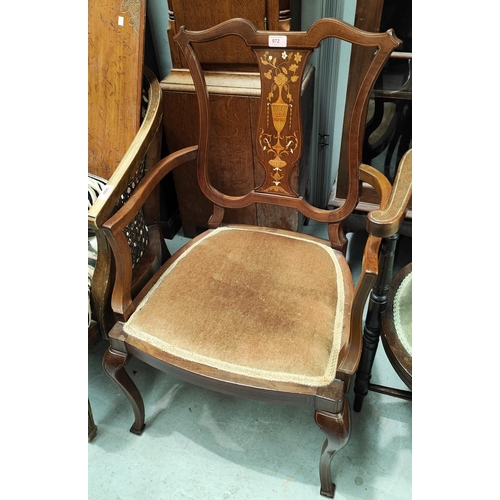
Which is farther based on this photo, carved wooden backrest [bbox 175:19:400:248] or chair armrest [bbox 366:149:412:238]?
carved wooden backrest [bbox 175:19:400:248]

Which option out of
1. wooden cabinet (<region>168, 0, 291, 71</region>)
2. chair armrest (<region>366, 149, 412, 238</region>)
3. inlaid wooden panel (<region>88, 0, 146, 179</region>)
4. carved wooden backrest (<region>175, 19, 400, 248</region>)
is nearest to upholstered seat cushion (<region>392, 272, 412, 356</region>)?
carved wooden backrest (<region>175, 19, 400, 248</region>)

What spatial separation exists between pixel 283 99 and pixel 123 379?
90 cm

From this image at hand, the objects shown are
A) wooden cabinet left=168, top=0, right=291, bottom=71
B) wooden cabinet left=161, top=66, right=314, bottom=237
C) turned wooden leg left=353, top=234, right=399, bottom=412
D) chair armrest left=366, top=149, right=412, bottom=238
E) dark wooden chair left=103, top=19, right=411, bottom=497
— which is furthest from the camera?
wooden cabinet left=161, top=66, right=314, bottom=237

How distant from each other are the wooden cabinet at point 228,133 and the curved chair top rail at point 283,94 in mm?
297

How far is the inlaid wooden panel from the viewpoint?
1412 millimetres

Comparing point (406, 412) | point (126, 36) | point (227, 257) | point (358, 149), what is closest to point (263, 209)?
point (227, 257)

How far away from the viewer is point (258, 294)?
3.75ft

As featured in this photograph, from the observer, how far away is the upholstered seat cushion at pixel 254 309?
100 centimetres

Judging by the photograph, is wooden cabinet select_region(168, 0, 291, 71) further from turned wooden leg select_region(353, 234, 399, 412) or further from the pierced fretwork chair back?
turned wooden leg select_region(353, 234, 399, 412)

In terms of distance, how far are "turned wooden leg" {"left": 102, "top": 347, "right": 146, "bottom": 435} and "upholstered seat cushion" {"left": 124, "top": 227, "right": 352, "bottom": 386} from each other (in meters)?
0.10

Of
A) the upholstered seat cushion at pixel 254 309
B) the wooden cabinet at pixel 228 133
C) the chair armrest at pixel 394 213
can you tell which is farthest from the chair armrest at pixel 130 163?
the chair armrest at pixel 394 213

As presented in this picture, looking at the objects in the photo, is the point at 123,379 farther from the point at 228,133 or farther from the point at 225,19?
the point at 225,19

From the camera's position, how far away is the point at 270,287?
45.7 inches

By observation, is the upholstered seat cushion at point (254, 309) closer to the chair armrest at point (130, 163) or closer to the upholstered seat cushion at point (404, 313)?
the upholstered seat cushion at point (404, 313)
